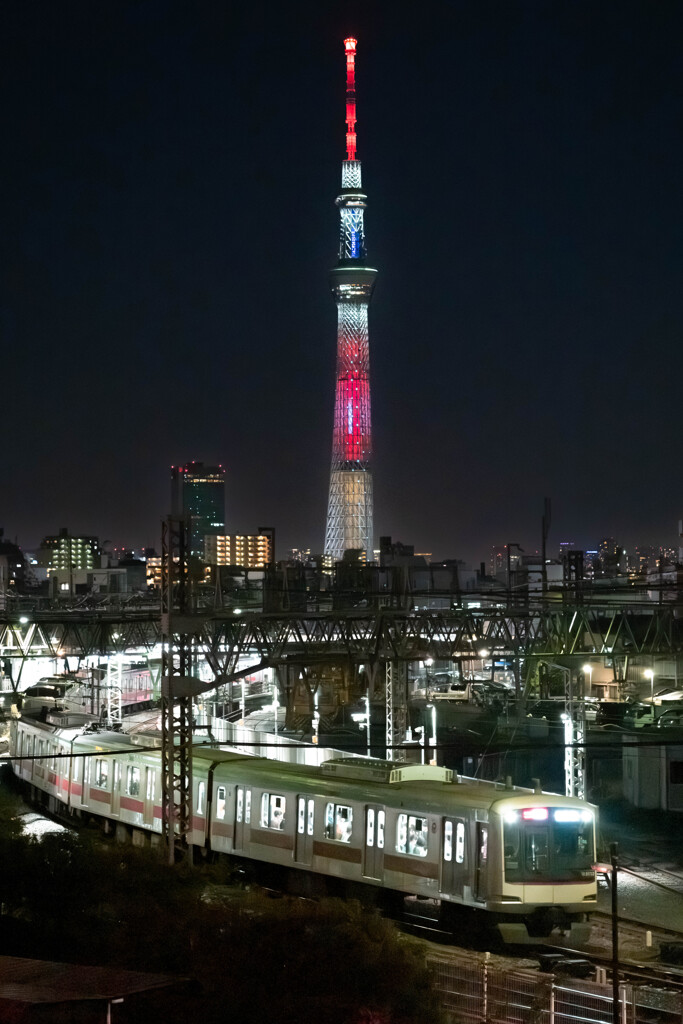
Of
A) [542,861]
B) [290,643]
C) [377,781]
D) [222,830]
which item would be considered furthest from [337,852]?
[290,643]

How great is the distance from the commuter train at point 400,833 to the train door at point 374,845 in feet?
0.04

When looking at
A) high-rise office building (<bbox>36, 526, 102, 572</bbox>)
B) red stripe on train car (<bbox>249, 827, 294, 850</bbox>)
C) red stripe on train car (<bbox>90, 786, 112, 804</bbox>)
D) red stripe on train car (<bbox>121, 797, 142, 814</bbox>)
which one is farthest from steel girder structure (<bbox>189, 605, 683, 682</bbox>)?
high-rise office building (<bbox>36, 526, 102, 572</bbox>)

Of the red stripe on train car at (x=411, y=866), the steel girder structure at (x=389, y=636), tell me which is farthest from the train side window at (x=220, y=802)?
the steel girder structure at (x=389, y=636)

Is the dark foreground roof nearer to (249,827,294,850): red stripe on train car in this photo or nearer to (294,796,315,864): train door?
(294,796,315,864): train door

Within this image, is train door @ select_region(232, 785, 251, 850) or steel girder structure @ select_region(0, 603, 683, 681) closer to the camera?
train door @ select_region(232, 785, 251, 850)

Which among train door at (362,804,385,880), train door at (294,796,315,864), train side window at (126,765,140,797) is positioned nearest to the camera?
train door at (362,804,385,880)

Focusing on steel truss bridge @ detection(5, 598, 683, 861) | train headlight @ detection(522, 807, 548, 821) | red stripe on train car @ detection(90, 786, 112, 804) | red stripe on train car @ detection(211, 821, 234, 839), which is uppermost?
steel truss bridge @ detection(5, 598, 683, 861)

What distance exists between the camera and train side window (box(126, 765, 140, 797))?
A: 19766 millimetres

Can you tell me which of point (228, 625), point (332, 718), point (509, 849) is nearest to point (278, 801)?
point (509, 849)

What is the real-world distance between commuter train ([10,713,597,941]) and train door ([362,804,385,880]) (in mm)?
13

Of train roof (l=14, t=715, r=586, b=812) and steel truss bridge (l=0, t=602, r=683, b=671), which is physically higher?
steel truss bridge (l=0, t=602, r=683, b=671)

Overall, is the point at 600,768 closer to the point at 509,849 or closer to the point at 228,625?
Answer: the point at 228,625

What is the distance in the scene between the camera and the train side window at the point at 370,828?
1516cm

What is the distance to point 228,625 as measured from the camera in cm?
2766
